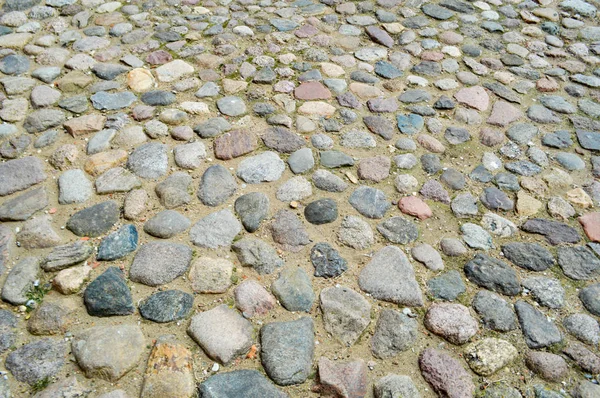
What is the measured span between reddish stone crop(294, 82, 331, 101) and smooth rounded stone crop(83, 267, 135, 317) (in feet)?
5.45

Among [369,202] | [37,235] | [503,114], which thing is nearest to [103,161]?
[37,235]

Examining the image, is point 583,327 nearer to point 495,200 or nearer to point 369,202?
point 495,200

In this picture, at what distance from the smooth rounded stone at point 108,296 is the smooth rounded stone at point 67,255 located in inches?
5.8

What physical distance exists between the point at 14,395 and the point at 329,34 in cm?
315

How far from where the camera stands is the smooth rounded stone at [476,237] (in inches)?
95.4

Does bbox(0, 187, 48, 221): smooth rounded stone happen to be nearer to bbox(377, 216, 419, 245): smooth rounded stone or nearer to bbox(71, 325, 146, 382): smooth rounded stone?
bbox(71, 325, 146, 382): smooth rounded stone

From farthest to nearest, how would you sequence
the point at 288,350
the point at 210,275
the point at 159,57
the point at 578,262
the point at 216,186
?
the point at 159,57 → the point at 216,186 → the point at 578,262 → the point at 210,275 → the point at 288,350

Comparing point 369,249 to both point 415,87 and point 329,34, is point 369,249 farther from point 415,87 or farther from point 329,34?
point 329,34

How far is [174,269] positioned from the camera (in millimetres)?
2191

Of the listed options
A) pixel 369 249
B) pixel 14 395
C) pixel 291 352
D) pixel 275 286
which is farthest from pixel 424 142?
pixel 14 395

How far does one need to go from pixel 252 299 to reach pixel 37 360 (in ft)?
2.59

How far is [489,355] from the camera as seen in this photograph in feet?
6.46

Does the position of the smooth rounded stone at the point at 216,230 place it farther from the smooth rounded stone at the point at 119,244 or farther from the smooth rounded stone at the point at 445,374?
the smooth rounded stone at the point at 445,374

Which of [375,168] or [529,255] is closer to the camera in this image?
[529,255]
